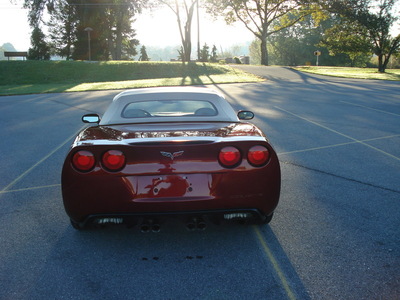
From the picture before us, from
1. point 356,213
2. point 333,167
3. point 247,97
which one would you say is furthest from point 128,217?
point 247,97

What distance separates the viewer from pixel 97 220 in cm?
316

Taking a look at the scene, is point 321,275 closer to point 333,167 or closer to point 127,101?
point 127,101

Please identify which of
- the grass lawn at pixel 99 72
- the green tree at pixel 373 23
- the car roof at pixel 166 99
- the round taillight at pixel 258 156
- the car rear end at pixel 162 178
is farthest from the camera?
the green tree at pixel 373 23

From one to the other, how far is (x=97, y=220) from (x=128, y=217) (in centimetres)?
28

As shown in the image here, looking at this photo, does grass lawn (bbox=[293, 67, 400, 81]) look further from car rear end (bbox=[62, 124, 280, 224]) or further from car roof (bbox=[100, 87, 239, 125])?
car rear end (bbox=[62, 124, 280, 224])

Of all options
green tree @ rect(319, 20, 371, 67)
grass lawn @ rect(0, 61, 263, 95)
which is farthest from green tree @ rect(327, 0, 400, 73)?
grass lawn @ rect(0, 61, 263, 95)

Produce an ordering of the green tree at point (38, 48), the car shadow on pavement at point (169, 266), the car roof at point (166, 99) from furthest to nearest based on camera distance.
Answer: the green tree at point (38, 48) < the car roof at point (166, 99) < the car shadow on pavement at point (169, 266)

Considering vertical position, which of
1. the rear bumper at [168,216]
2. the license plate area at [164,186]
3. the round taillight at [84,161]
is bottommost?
the rear bumper at [168,216]

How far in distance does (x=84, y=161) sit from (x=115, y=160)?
0.87 ft

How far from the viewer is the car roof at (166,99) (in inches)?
153

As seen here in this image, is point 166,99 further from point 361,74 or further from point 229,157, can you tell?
point 361,74

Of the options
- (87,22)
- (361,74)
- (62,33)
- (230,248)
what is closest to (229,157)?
(230,248)

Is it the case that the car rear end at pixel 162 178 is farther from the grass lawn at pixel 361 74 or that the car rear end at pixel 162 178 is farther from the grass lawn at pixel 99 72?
the grass lawn at pixel 361 74

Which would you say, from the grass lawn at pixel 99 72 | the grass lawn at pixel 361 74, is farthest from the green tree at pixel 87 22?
the grass lawn at pixel 361 74
